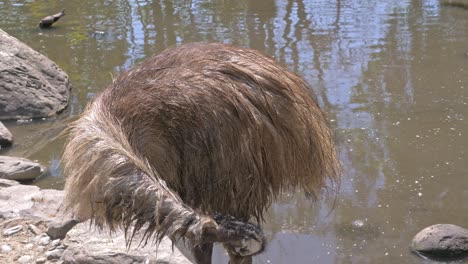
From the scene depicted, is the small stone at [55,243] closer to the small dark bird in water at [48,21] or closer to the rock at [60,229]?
the rock at [60,229]

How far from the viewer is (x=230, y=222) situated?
220cm

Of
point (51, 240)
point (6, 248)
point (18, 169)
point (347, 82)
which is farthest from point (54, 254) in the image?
point (347, 82)

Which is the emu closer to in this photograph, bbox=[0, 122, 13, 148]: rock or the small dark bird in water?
bbox=[0, 122, 13, 148]: rock

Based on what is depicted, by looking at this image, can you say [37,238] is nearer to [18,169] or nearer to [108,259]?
[108,259]

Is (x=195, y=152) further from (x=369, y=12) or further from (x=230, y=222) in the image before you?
(x=369, y=12)

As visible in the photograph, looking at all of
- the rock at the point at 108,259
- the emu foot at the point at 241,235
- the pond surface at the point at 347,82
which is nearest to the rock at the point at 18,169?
the pond surface at the point at 347,82

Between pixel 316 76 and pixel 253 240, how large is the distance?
20.4 ft

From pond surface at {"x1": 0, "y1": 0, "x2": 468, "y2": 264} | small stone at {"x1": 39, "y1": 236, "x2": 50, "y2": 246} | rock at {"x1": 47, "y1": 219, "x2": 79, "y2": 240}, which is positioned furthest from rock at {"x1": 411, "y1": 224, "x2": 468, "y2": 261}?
small stone at {"x1": 39, "y1": 236, "x2": 50, "y2": 246}

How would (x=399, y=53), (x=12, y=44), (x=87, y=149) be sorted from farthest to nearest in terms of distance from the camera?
(x=399, y=53) < (x=12, y=44) < (x=87, y=149)

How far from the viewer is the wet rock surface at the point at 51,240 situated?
395 centimetres

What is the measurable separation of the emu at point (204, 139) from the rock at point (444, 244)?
1.75m

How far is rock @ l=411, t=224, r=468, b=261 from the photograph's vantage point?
4.86 m

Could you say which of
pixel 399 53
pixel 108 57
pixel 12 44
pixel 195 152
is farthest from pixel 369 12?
pixel 195 152

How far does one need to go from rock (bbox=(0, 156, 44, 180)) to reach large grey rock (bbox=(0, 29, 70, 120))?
1580mm
